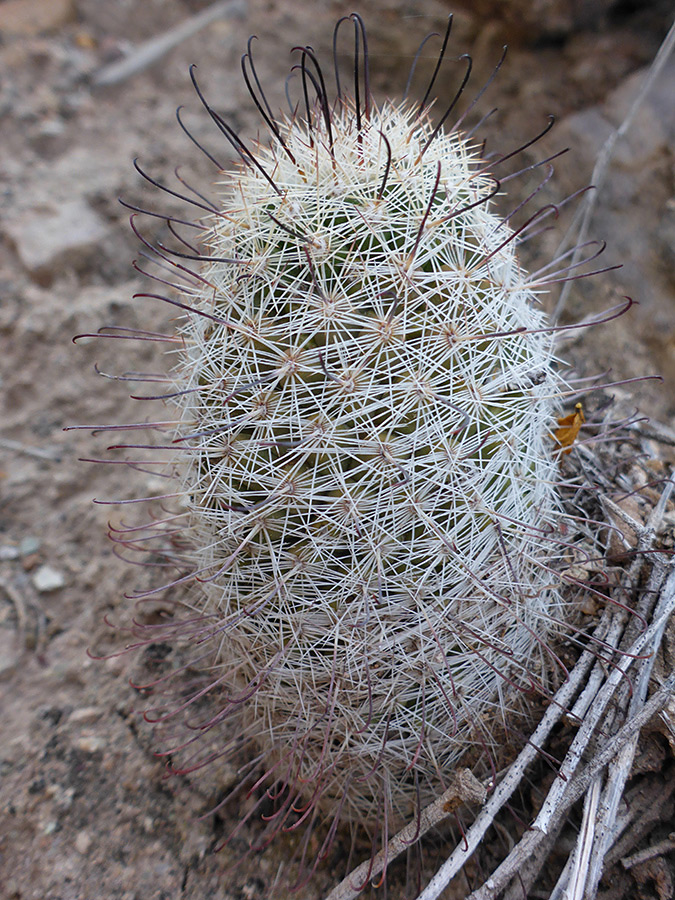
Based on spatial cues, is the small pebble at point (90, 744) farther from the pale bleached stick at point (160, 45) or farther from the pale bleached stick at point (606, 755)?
the pale bleached stick at point (160, 45)

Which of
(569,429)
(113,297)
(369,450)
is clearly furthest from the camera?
(113,297)

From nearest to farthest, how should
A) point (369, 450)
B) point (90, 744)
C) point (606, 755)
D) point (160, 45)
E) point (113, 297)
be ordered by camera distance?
1. point (369, 450)
2. point (606, 755)
3. point (90, 744)
4. point (113, 297)
5. point (160, 45)

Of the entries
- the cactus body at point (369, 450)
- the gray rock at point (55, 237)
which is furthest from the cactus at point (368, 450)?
the gray rock at point (55, 237)

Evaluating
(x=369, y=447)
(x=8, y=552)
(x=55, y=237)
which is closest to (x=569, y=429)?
(x=369, y=447)

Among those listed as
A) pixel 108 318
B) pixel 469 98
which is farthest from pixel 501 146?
pixel 108 318

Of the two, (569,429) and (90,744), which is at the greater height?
(569,429)

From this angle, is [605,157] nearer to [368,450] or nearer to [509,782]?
[368,450]

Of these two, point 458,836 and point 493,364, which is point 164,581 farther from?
point 493,364
